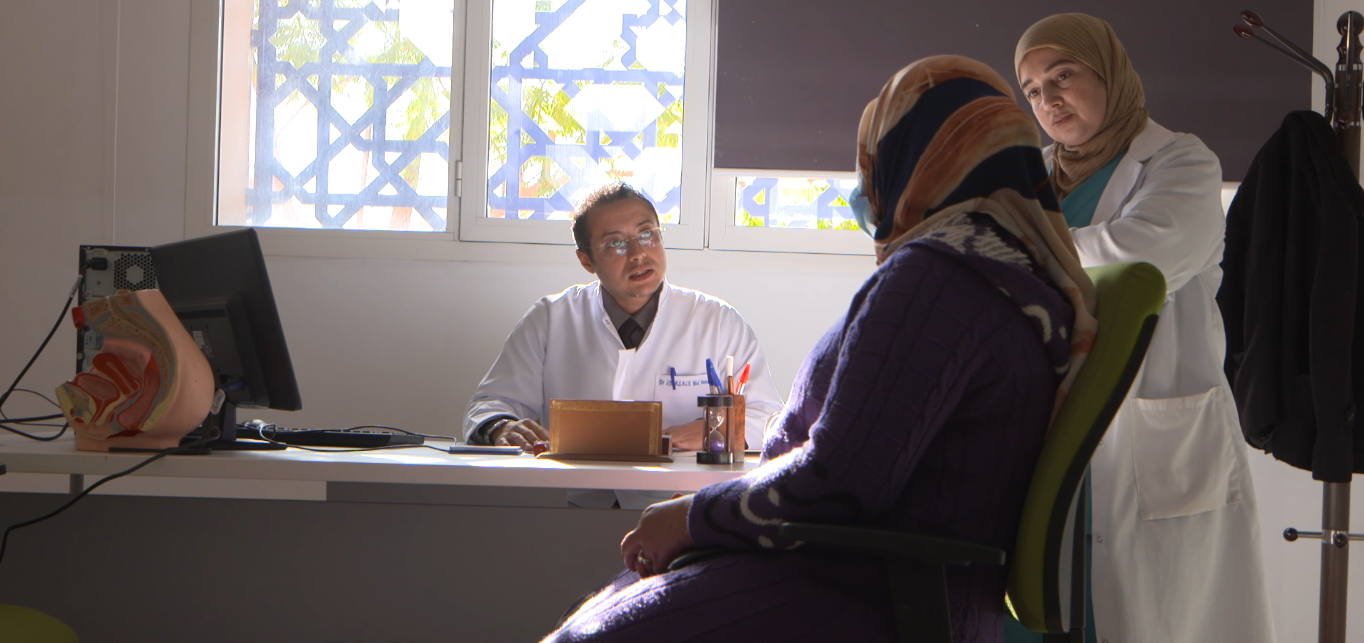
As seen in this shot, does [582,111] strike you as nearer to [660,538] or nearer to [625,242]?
[625,242]

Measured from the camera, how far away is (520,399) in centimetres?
253

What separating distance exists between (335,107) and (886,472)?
2.80 metres

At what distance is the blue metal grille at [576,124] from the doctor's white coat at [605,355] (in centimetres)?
70

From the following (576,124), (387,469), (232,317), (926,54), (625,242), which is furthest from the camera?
(576,124)

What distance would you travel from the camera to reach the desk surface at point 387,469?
159 centimetres

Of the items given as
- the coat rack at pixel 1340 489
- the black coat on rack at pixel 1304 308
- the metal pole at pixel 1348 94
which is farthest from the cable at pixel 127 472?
the metal pole at pixel 1348 94

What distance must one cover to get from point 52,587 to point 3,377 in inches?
53.9

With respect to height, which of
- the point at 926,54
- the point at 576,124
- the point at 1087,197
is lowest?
the point at 1087,197

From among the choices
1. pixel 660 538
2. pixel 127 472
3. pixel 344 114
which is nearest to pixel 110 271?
pixel 127 472

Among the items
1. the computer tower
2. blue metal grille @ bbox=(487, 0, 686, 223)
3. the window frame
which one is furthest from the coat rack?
the computer tower

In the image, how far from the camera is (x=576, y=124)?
3.25 meters

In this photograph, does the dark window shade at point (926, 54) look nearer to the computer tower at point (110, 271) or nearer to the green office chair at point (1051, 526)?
→ the computer tower at point (110, 271)

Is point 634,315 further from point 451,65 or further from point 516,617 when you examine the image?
point 451,65

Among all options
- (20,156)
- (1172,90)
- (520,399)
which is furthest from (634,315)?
(20,156)
